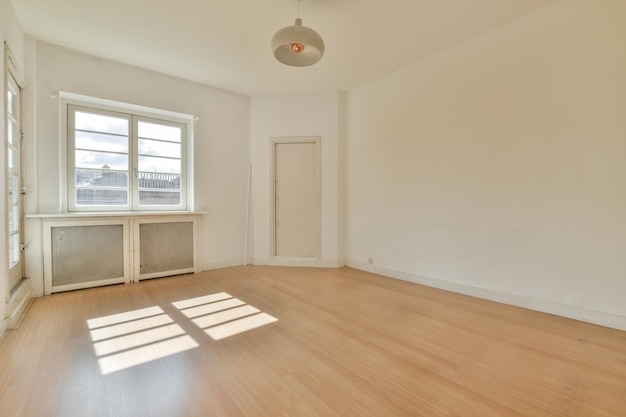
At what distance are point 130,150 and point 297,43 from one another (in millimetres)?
3235

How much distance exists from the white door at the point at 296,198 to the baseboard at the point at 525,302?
1.61 meters

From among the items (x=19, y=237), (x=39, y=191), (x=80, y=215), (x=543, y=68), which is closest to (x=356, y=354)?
(x=543, y=68)

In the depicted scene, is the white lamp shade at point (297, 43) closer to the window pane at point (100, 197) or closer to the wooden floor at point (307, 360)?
the wooden floor at point (307, 360)

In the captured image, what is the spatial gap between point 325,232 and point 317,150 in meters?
1.52

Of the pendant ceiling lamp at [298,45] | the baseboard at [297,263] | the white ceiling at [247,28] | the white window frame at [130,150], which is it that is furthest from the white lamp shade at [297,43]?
the baseboard at [297,263]

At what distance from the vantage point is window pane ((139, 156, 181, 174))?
4371 millimetres

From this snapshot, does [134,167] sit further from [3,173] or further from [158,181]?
[3,173]

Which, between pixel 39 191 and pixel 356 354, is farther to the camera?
pixel 39 191

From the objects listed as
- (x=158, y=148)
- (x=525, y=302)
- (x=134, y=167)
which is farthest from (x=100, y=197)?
(x=525, y=302)

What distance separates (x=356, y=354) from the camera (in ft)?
7.06

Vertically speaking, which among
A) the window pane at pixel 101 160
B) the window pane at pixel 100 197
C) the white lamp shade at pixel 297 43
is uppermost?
the white lamp shade at pixel 297 43

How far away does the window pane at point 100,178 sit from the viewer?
3.87m

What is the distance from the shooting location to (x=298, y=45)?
2572 millimetres

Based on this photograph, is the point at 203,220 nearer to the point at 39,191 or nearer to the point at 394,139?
the point at 39,191
